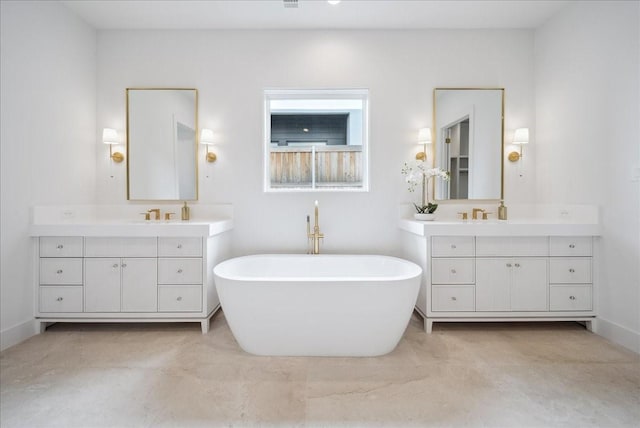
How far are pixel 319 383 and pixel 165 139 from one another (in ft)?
8.18

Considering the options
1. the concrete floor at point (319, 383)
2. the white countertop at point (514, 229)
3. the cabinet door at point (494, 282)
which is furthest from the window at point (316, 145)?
the concrete floor at point (319, 383)

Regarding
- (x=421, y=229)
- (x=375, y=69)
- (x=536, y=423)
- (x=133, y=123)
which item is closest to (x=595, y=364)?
(x=536, y=423)

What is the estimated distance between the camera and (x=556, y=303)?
8.03ft

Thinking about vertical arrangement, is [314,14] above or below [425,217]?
above

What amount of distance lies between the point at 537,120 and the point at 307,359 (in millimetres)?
2933

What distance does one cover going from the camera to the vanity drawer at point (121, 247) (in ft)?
7.96

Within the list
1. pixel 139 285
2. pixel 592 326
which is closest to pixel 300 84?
pixel 139 285

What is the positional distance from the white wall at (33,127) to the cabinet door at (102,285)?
1.33 ft

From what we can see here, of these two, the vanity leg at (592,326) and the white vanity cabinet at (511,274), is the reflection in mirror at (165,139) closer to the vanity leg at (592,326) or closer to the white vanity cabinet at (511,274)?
the white vanity cabinet at (511,274)

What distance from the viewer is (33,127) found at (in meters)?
2.38

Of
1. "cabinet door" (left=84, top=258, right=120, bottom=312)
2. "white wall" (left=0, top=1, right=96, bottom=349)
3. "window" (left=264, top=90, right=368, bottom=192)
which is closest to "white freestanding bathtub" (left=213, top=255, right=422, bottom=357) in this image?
"cabinet door" (left=84, top=258, right=120, bottom=312)

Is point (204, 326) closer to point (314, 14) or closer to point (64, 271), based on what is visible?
point (64, 271)

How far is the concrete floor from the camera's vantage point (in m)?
1.50

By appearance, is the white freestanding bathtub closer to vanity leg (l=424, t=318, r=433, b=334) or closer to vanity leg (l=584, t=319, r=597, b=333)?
vanity leg (l=424, t=318, r=433, b=334)
